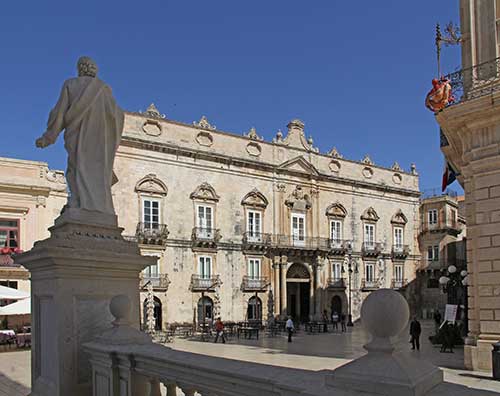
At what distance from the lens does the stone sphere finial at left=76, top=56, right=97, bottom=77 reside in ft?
16.4

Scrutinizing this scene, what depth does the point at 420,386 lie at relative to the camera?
1952 mm

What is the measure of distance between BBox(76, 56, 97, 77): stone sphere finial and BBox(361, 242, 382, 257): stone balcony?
34090 millimetres

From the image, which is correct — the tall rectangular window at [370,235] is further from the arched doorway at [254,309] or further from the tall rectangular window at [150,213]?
the tall rectangular window at [150,213]

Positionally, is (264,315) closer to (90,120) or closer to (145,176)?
(145,176)

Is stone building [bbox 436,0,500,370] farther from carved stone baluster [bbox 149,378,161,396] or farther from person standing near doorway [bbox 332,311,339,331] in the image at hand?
person standing near doorway [bbox 332,311,339,331]

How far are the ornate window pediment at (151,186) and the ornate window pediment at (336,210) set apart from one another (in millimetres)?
12810

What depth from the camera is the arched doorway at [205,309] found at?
92.6ft

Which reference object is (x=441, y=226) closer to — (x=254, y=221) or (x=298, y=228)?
(x=298, y=228)

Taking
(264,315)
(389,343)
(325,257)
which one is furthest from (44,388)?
(325,257)

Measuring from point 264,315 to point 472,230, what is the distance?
20944mm

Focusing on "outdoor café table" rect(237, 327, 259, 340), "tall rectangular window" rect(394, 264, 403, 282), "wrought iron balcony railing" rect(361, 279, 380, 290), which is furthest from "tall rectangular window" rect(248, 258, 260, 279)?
"tall rectangular window" rect(394, 264, 403, 282)

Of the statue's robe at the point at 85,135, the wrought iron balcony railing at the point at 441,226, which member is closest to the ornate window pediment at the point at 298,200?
the wrought iron balcony railing at the point at 441,226

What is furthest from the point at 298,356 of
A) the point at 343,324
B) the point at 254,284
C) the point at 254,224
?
the point at 254,224

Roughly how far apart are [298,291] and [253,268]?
214 inches
